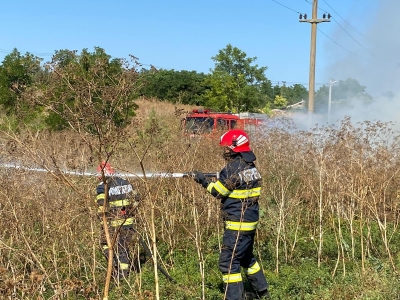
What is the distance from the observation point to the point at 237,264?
209 inches

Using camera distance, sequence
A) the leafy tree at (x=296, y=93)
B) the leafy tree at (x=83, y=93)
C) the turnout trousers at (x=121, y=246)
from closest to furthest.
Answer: the leafy tree at (x=83, y=93) < the turnout trousers at (x=121, y=246) < the leafy tree at (x=296, y=93)

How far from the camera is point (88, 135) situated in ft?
10.9

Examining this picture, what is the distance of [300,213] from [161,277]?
2.65 metres

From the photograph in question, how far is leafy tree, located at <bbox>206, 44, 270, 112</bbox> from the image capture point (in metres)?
29.8

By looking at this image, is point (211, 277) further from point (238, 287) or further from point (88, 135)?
point (88, 135)

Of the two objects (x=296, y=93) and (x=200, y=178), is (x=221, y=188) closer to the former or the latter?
→ (x=200, y=178)

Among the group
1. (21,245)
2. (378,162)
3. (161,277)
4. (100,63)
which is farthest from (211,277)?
(100,63)

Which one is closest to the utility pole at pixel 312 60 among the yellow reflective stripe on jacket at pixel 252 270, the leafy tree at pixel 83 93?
the yellow reflective stripe on jacket at pixel 252 270

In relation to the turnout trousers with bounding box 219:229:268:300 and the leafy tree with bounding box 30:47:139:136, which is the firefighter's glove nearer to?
the turnout trousers with bounding box 219:229:268:300

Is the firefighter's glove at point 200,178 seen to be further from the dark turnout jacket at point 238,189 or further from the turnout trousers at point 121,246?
the turnout trousers at point 121,246

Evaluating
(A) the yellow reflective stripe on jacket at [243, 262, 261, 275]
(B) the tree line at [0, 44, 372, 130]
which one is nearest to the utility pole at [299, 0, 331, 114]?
(B) the tree line at [0, 44, 372, 130]

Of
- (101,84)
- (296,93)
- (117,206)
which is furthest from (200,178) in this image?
(296,93)

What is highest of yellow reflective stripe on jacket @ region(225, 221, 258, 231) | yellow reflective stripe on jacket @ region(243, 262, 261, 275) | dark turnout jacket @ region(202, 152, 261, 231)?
dark turnout jacket @ region(202, 152, 261, 231)

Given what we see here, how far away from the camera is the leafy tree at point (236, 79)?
2977 centimetres
